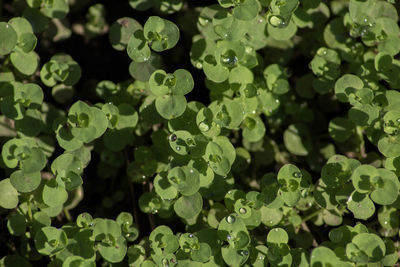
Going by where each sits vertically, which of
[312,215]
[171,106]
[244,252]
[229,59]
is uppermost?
[229,59]

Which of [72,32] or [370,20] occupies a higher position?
[370,20]

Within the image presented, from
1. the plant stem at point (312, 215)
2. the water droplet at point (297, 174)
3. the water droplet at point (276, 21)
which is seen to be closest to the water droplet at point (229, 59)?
the water droplet at point (276, 21)

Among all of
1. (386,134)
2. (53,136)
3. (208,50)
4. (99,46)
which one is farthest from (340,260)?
(99,46)

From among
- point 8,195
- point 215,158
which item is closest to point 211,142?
point 215,158

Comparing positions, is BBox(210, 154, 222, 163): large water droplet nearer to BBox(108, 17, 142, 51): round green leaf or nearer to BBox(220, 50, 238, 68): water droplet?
BBox(220, 50, 238, 68): water droplet

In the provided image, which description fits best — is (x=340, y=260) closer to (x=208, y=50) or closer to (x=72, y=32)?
(x=208, y=50)

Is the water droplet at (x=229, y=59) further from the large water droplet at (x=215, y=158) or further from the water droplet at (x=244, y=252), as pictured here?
the water droplet at (x=244, y=252)

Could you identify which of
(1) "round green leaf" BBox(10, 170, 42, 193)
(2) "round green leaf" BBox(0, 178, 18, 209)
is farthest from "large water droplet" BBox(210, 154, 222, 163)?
(2) "round green leaf" BBox(0, 178, 18, 209)

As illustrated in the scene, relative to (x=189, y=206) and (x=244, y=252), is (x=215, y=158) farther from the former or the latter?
(x=244, y=252)
